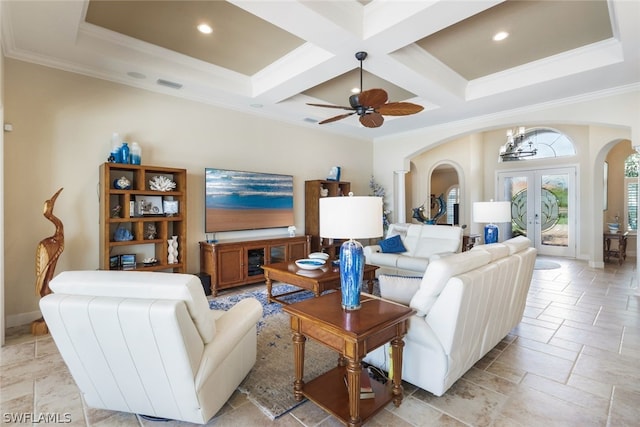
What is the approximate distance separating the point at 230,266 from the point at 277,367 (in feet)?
7.65

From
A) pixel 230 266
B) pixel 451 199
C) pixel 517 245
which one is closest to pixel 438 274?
pixel 517 245

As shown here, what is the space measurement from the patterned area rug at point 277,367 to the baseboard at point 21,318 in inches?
101

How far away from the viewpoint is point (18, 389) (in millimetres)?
2209

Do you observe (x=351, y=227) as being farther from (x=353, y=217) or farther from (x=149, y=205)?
(x=149, y=205)

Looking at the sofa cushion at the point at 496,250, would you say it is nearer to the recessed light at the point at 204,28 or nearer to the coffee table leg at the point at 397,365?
the coffee table leg at the point at 397,365

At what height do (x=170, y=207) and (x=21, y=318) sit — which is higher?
(x=170, y=207)

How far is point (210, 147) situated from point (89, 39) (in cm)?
189

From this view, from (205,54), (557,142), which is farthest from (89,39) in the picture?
(557,142)

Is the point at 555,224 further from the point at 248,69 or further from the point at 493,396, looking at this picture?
the point at 248,69

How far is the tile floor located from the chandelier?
5.51 metres

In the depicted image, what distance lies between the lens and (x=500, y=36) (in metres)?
3.43

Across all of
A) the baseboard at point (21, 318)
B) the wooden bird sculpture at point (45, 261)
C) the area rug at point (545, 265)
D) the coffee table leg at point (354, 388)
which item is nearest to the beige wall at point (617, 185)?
the area rug at point (545, 265)

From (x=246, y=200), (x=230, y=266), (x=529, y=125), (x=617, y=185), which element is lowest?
(x=230, y=266)

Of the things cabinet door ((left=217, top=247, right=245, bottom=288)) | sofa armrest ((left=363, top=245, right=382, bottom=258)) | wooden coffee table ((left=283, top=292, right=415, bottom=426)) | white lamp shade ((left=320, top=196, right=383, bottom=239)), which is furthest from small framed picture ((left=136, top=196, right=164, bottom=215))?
sofa armrest ((left=363, top=245, right=382, bottom=258))
